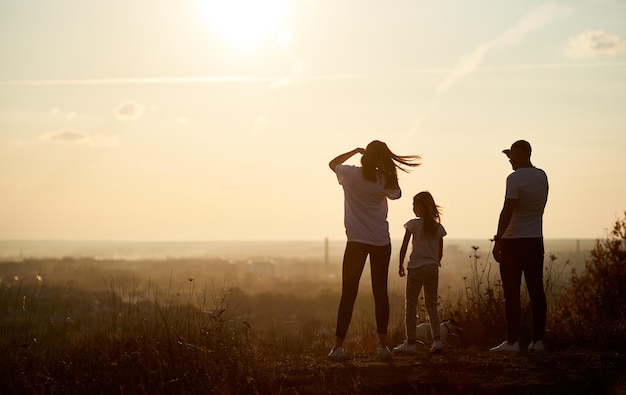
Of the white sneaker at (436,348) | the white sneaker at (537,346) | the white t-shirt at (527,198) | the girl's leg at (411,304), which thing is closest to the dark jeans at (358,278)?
the girl's leg at (411,304)

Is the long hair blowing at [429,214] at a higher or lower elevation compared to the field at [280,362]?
higher

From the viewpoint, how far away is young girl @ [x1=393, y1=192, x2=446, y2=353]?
962 cm

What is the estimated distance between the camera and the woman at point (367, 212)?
917cm

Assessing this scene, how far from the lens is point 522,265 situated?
9.48 meters

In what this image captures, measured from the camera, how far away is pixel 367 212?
9219mm

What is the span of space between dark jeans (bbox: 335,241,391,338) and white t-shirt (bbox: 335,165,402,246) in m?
0.10

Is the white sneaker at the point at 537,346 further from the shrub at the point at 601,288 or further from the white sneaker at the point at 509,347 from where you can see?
the shrub at the point at 601,288

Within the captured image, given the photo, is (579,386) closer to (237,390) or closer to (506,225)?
(506,225)

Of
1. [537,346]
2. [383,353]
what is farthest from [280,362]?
[537,346]

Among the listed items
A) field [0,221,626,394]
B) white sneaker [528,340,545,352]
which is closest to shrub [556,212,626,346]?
field [0,221,626,394]

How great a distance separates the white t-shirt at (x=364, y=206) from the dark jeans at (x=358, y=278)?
97 mm

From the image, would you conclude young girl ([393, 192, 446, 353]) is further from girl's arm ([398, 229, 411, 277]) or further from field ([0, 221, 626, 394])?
field ([0, 221, 626, 394])

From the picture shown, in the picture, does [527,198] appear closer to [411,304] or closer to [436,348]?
[411,304]

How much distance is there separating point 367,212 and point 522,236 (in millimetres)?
1758
